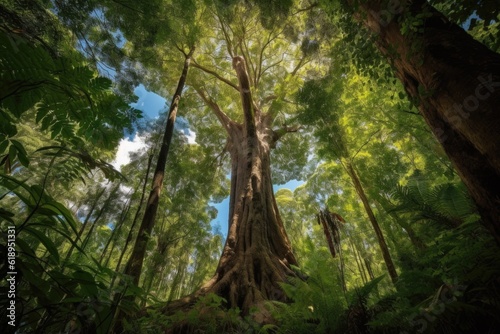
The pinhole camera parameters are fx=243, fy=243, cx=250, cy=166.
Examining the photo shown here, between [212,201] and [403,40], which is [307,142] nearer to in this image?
[212,201]

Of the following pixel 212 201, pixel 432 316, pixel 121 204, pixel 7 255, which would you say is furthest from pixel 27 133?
pixel 432 316

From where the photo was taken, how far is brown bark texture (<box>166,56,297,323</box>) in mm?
3895

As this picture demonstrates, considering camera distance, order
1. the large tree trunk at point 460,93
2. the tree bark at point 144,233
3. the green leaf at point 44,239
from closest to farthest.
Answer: the green leaf at point 44,239
the large tree trunk at point 460,93
the tree bark at point 144,233

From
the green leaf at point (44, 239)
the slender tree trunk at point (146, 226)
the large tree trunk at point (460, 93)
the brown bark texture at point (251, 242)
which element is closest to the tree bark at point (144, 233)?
the slender tree trunk at point (146, 226)

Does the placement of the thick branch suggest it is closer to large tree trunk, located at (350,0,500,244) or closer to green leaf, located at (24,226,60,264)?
large tree trunk, located at (350,0,500,244)

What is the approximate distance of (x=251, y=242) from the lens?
5.04 metres

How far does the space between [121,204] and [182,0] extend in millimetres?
5431

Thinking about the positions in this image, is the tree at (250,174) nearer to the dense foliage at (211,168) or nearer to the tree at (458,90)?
the dense foliage at (211,168)

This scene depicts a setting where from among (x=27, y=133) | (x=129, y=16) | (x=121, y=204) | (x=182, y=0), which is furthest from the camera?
(x=27, y=133)

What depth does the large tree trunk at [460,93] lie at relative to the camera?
4.44 feet

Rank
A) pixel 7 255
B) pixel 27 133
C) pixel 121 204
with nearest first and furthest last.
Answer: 1. pixel 7 255
2. pixel 121 204
3. pixel 27 133

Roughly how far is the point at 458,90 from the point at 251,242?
425 centimetres

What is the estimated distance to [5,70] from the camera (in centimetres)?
109

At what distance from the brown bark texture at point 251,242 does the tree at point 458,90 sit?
A: 2.68m
